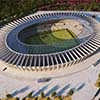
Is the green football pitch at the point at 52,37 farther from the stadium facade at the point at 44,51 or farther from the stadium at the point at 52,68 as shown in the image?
the stadium at the point at 52,68

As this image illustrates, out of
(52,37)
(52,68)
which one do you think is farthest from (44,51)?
(52,37)

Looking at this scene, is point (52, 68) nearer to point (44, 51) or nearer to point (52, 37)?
point (44, 51)

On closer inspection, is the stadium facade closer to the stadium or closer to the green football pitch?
the stadium

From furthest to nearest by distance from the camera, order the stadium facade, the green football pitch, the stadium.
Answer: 1. the green football pitch
2. the stadium facade
3. the stadium

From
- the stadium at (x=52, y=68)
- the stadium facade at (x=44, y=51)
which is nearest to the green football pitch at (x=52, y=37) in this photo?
the stadium facade at (x=44, y=51)

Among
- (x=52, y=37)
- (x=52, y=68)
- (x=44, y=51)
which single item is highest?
(x=44, y=51)

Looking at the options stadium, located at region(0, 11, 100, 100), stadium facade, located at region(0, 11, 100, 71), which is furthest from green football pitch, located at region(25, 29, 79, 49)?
stadium, located at region(0, 11, 100, 100)

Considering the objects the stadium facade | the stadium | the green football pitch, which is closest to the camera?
the stadium

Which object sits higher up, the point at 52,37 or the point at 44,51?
the point at 44,51

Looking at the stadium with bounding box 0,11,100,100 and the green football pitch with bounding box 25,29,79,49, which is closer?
the stadium with bounding box 0,11,100,100

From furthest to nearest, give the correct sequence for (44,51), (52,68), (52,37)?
1. (52,37)
2. (44,51)
3. (52,68)

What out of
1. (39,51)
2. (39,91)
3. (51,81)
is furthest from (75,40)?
(39,91)

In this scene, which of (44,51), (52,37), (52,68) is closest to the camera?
(52,68)
